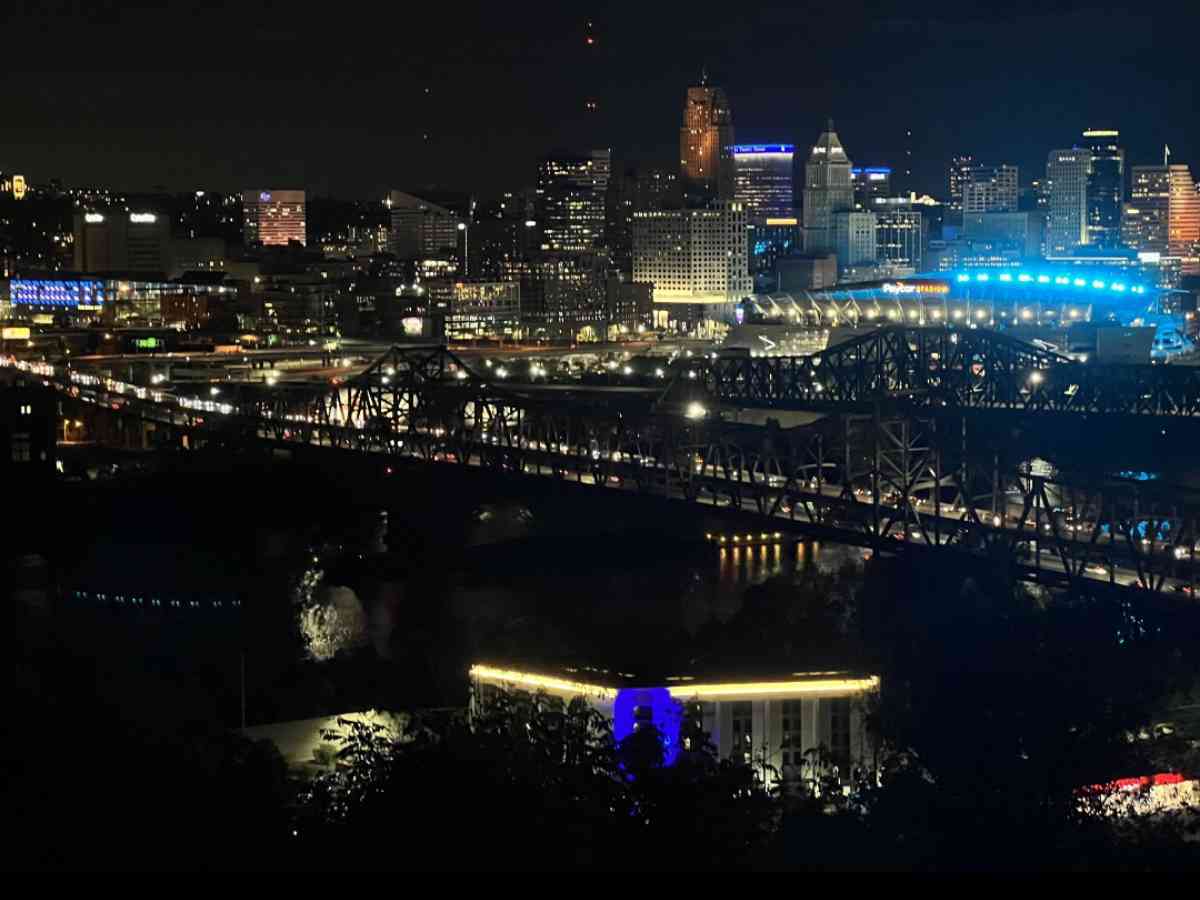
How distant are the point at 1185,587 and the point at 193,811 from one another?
8.54m

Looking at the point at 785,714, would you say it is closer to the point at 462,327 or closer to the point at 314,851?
the point at 314,851

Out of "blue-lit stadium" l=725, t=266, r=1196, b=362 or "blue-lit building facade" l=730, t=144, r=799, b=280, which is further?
"blue-lit building facade" l=730, t=144, r=799, b=280

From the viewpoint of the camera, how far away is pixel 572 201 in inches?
3364

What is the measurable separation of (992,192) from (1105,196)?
8427 mm

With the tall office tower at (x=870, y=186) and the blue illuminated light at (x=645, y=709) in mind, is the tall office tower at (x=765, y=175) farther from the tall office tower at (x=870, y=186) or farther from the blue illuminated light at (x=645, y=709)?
the blue illuminated light at (x=645, y=709)

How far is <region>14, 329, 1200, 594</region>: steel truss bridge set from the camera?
18.1 meters

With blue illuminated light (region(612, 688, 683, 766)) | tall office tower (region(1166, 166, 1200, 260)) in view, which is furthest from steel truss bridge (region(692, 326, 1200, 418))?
tall office tower (region(1166, 166, 1200, 260))

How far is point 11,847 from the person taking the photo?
1005 centimetres

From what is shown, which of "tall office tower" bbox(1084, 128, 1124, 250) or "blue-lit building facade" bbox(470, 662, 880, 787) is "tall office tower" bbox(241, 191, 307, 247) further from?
"blue-lit building facade" bbox(470, 662, 880, 787)

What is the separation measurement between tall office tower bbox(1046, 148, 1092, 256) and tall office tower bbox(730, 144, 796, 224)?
41.0 ft

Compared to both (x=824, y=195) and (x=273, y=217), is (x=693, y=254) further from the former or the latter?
(x=273, y=217)

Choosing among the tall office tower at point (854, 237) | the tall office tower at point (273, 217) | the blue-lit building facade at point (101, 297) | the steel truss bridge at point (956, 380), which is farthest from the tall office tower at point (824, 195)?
the steel truss bridge at point (956, 380)

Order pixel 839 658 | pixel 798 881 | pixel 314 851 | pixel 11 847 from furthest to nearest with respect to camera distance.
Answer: pixel 839 658 < pixel 11 847 < pixel 314 851 < pixel 798 881

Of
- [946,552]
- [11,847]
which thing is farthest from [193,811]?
[946,552]
